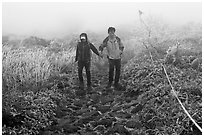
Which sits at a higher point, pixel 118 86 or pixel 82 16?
pixel 82 16

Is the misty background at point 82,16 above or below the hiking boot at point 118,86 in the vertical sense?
above

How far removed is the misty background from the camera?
23.9 meters

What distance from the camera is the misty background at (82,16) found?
78.5 ft

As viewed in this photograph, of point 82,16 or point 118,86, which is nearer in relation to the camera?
point 118,86

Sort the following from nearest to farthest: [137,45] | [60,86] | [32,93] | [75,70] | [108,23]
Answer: [32,93] < [60,86] < [75,70] < [137,45] < [108,23]

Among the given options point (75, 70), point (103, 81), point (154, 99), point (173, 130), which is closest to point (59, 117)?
point (154, 99)

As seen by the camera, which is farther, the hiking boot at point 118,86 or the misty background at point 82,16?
the misty background at point 82,16

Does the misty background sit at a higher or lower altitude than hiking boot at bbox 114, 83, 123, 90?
higher

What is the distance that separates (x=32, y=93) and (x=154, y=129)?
3283 mm

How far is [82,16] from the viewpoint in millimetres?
26938

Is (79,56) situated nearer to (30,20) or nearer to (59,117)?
(59,117)

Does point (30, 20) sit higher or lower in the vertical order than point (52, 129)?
higher

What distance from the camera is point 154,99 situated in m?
7.00

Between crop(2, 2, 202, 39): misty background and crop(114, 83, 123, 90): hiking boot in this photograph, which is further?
crop(2, 2, 202, 39): misty background
